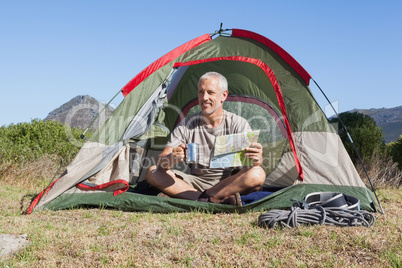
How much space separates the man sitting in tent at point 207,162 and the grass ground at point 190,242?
346mm

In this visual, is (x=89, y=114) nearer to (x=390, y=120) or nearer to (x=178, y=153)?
(x=178, y=153)

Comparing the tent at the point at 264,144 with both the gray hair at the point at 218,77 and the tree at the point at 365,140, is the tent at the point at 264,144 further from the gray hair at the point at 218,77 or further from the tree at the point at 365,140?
Result: the tree at the point at 365,140

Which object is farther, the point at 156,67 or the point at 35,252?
the point at 156,67

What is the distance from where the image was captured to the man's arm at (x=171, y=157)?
3.39 meters

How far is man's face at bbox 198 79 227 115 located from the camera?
374 centimetres

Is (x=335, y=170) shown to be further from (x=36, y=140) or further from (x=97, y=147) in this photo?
(x=36, y=140)

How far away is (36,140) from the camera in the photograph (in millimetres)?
6863

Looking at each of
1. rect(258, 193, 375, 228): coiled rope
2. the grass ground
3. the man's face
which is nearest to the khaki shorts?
the grass ground

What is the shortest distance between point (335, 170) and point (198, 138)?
1423 millimetres

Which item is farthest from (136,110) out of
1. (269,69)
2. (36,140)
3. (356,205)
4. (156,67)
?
(36,140)

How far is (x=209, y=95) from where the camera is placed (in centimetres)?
376

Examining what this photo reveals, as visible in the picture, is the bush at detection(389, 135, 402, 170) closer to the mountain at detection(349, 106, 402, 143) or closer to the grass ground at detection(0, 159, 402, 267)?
the grass ground at detection(0, 159, 402, 267)

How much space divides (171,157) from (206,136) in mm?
566

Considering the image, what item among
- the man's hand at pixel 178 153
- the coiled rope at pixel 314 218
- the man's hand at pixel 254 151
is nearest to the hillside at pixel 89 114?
the man's hand at pixel 178 153
